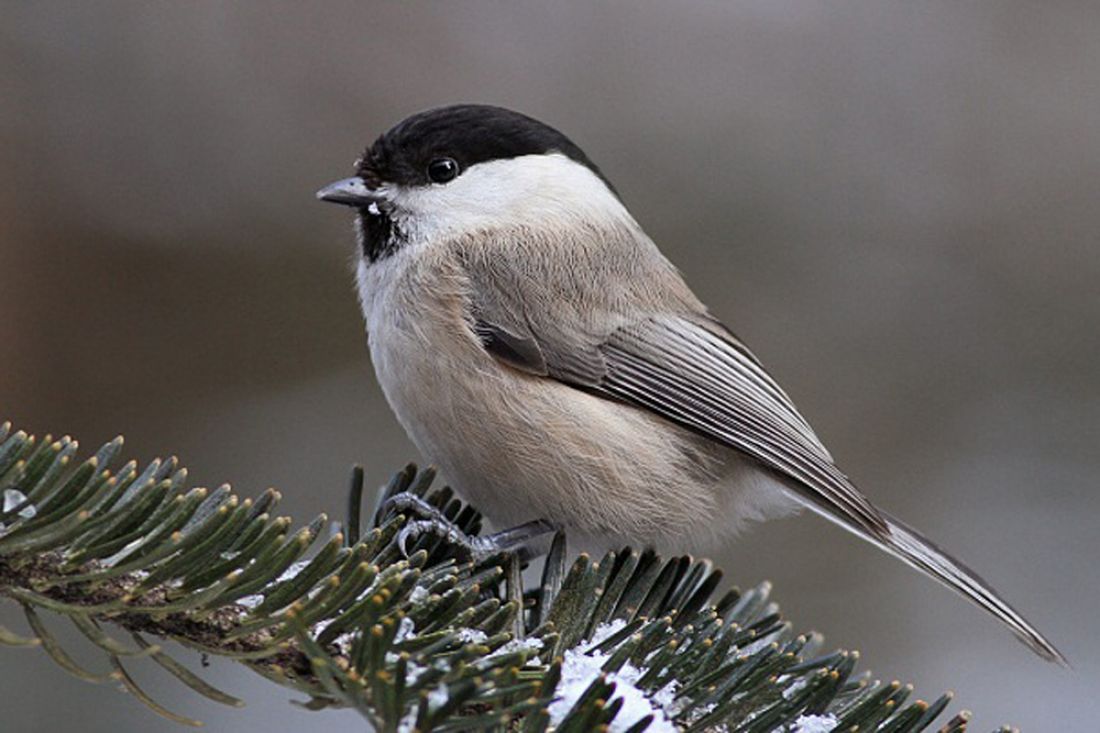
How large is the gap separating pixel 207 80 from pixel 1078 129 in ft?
6.67

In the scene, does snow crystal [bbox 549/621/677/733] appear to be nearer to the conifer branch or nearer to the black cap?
the conifer branch

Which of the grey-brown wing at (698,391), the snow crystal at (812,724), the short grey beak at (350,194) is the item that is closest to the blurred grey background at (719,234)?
the short grey beak at (350,194)

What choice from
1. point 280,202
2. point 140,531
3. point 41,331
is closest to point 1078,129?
point 280,202

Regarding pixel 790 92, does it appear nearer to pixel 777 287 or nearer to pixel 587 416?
pixel 777 287

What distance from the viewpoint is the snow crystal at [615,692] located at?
101cm

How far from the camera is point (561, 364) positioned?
1931 millimetres

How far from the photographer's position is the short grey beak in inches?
80.0

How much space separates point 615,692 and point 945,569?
0.89 meters

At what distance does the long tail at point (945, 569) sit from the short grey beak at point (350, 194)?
→ 938mm

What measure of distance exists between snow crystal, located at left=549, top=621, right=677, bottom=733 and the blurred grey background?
1453 millimetres

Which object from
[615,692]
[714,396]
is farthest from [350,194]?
[615,692]

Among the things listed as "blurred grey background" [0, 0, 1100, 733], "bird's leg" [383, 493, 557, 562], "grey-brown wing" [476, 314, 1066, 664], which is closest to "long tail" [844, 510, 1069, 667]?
"grey-brown wing" [476, 314, 1066, 664]

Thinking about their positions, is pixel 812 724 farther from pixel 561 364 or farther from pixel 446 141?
pixel 446 141

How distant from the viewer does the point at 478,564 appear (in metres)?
1.43
